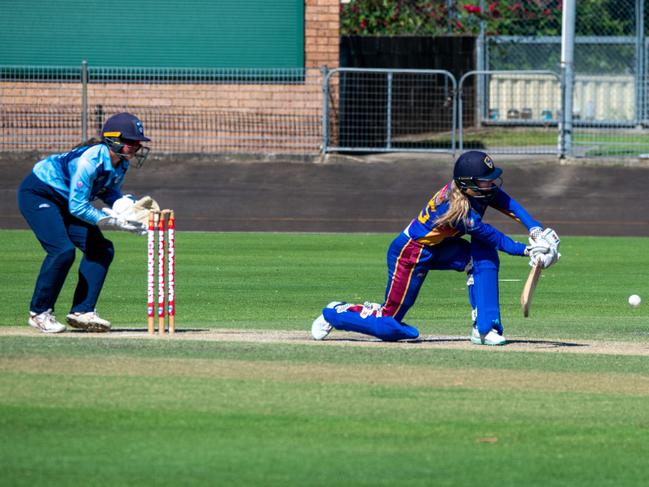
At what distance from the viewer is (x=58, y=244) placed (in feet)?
35.8

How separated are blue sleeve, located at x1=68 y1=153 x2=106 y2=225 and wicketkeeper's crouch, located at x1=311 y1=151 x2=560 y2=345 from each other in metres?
1.95

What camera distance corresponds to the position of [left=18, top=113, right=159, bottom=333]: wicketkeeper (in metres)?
10.7

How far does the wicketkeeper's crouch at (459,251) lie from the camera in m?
10.3

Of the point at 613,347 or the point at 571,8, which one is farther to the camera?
the point at 571,8

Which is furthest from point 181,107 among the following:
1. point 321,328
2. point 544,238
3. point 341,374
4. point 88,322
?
point 341,374

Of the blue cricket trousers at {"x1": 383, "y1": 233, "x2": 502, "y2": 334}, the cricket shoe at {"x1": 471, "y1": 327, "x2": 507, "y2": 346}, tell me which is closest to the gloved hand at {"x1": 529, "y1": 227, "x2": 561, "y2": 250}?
the blue cricket trousers at {"x1": 383, "y1": 233, "x2": 502, "y2": 334}

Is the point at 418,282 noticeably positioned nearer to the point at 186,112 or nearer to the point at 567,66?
the point at 567,66

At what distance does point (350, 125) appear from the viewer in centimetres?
2819

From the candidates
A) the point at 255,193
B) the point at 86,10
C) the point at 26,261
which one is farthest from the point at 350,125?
the point at 26,261

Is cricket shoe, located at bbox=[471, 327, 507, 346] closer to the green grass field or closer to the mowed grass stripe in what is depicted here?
the green grass field

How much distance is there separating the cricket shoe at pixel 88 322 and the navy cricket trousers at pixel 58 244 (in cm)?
5

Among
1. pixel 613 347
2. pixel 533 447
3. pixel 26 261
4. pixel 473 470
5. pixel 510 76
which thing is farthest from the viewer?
pixel 510 76

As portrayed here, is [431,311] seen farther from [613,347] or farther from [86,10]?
[86,10]

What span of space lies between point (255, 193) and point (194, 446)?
1803cm
